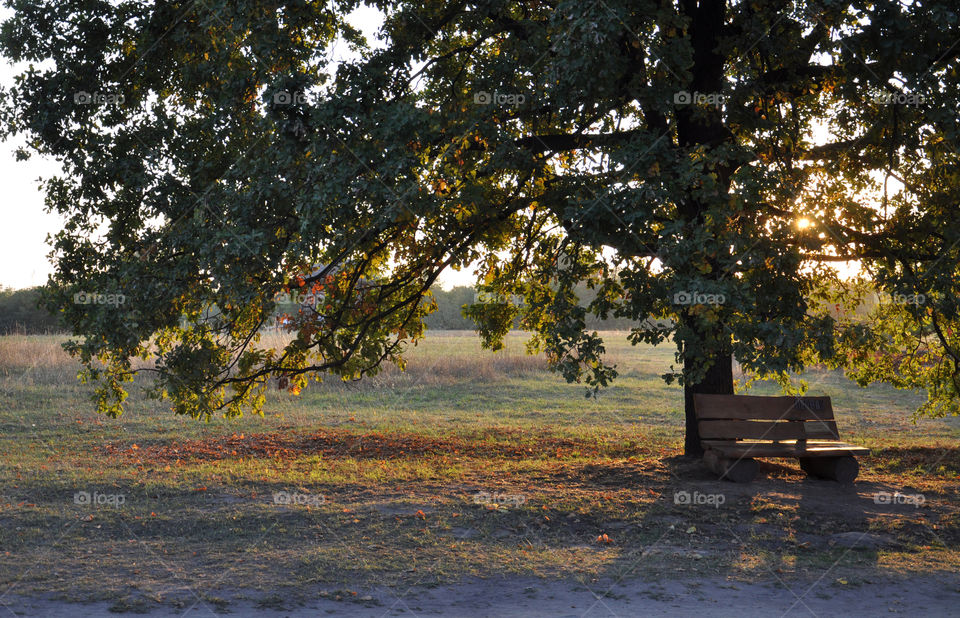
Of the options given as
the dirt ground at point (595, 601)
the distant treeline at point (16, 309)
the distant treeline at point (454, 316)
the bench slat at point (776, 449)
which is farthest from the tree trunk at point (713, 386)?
the distant treeline at point (454, 316)

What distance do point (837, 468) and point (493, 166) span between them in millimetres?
5954

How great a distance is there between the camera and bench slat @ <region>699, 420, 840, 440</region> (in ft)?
34.1

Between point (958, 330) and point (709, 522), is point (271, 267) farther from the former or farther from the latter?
point (958, 330)

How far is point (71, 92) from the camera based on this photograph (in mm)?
10492

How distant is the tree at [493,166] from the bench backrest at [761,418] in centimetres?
92

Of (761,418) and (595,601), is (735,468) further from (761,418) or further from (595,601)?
(595,601)

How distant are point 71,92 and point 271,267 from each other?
4.06m

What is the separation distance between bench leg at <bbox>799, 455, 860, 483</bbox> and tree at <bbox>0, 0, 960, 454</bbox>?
4.80 feet

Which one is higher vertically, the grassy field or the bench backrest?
the bench backrest

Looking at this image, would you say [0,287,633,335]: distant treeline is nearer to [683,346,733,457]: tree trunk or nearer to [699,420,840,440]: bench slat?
[683,346,733,457]: tree trunk

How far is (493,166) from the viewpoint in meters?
8.97

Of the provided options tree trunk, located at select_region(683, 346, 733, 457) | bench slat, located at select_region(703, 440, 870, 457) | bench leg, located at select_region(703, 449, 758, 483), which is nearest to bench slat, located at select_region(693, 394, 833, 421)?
bench slat, located at select_region(703, 440, 870, 457)

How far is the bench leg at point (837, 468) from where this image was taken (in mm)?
10531

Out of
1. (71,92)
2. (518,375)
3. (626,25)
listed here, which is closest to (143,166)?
(71,92)
